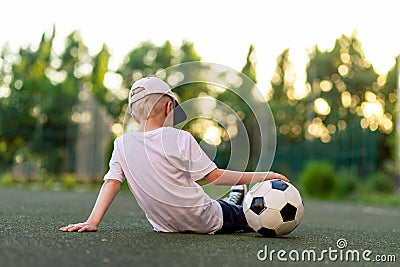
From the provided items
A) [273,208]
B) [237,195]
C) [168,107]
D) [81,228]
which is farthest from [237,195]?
[81,228]

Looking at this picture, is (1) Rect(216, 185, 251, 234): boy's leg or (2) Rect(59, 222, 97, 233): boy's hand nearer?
(2) Rect(59, 222, 97, 233): boy's hand

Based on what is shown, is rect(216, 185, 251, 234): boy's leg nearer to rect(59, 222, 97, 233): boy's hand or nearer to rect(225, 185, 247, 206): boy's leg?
rect(225, 185, 247, 206): boy's leg

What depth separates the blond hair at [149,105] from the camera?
3.46 metres

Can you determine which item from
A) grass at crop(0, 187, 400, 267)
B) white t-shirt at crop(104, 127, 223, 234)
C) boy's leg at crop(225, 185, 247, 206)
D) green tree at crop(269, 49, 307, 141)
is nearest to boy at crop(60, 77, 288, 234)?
white t-shirt at crop(104, 127, 223, 234)

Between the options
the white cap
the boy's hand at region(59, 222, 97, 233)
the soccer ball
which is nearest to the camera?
the boy's hand at region(59, 222, 97, 233)

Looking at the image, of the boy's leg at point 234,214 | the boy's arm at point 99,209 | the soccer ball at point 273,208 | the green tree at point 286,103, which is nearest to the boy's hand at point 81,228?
the boy's arm at point 99,209

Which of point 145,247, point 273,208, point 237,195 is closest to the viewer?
point 145,247

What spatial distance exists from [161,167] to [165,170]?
26mm

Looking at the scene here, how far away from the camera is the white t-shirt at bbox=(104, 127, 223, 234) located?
3447mm

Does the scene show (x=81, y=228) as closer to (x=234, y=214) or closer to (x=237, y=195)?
(x=234, y=214)

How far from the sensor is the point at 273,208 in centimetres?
363

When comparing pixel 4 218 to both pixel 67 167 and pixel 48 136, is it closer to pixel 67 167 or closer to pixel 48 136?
pixel 67 167

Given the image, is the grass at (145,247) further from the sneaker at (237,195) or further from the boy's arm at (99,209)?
the sneaker at (237,195)

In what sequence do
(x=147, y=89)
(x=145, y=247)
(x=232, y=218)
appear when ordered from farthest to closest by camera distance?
(x=232, y=218), (x=147, y=89), (x=145, y=247)
